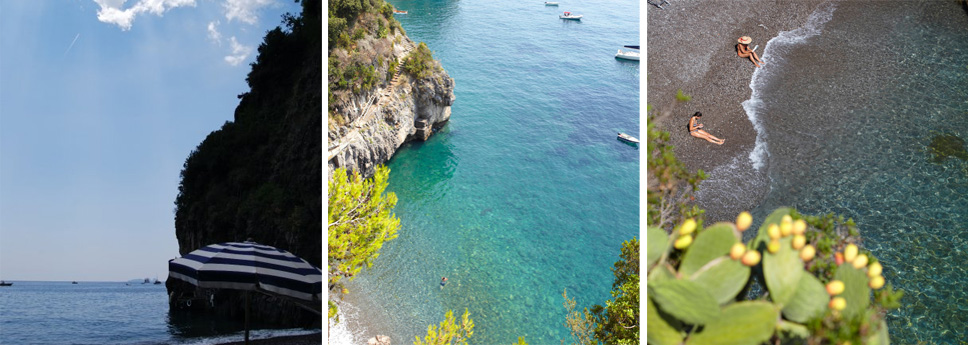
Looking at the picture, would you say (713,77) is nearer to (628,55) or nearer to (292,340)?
(628,55)

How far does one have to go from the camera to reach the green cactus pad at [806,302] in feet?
7.54

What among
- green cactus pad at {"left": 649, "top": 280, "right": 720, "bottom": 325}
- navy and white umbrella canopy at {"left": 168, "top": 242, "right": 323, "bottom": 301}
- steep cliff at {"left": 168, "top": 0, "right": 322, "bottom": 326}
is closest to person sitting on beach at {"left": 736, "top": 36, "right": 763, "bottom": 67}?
green cactus pad at {"left": 649, "top": 280, "right": 720, "bottom": 325}

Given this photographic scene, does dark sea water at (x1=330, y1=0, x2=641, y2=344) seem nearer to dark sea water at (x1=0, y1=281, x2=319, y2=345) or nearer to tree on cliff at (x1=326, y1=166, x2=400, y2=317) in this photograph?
tree on cliff at (x1=326, y1=166, x2=400, y2=317)

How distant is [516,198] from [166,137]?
2527 millimetres

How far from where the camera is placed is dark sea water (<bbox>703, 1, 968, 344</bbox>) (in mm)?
2930

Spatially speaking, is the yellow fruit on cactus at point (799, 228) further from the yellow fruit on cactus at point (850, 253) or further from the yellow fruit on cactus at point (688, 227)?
the yellow fruit on cactus at point (688, 227)

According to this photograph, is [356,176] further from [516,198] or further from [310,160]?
[516,198]

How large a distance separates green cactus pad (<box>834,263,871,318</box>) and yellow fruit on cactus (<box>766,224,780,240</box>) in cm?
29

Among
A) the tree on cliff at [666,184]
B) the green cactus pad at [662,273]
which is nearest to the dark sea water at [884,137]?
the tree on cliff at [666,184]

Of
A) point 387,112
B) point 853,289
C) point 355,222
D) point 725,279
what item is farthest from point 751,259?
point 387,112

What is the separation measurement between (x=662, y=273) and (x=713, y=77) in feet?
4.55

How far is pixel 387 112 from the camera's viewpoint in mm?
4648

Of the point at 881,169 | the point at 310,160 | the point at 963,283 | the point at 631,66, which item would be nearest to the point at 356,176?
the point at 310,160

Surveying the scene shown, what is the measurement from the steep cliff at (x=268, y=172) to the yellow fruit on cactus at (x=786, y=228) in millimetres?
2736
